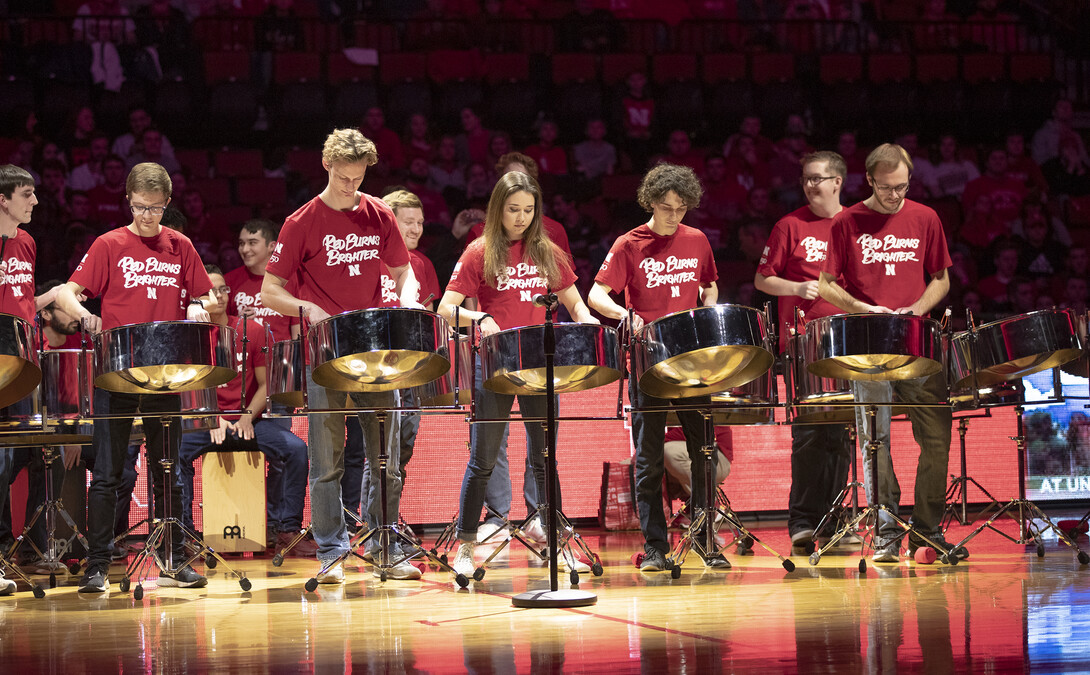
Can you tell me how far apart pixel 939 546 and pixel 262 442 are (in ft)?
7.25

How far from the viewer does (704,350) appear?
2.40m

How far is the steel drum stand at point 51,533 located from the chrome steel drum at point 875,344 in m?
2.05

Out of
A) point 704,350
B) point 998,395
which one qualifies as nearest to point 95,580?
point 704,350

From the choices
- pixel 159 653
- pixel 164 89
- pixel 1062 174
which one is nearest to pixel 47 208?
pixel 164 89

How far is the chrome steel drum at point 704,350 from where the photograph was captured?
7.85ft

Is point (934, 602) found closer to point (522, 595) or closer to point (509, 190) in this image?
point (522, 595)

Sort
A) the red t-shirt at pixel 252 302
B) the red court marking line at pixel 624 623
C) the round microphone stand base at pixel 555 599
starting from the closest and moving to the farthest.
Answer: the red court marking line at pixel 624 623 < the round microphone stand base at pixel 555 599 < the red t-shirt at pixel 252 302

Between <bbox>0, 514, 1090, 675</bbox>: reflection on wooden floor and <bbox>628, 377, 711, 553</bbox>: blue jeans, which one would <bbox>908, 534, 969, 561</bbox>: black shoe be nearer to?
<bbox>0, 514, 1090, 675</bbox>: reflection on wooden floor

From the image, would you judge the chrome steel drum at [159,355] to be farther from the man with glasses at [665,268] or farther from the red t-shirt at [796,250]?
the red t-shirt at [796,250]

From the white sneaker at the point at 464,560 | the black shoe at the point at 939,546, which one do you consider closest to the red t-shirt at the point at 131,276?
the white sneaker at the point at 464,560

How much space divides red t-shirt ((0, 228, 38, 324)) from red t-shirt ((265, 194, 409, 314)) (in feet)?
2.83

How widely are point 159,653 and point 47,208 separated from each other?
4.13 meters

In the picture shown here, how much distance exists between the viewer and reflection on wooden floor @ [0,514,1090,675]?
1576mm

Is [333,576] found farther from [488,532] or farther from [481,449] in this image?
[488,532]
